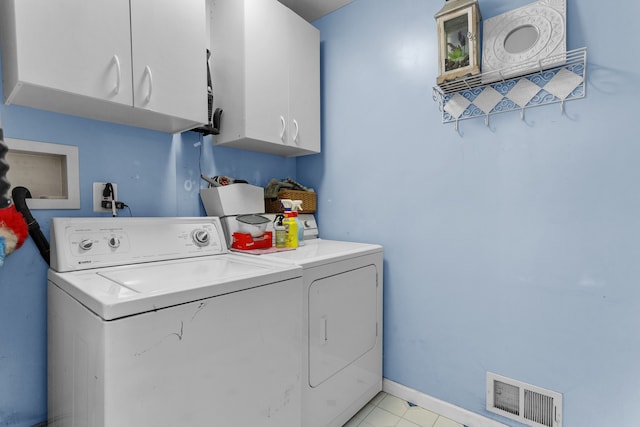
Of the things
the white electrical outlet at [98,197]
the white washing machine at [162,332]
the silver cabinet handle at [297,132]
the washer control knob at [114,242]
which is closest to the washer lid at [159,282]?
the white washing machine at [162,332]

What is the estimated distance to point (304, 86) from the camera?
2133 millimetres

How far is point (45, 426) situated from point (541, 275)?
2.38 meters

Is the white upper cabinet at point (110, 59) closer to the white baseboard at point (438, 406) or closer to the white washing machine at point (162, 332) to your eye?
the white washing machine at point (162, 332)

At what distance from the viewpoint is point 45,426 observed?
1376mm

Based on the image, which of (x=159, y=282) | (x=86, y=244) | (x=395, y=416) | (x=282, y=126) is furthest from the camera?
(x=282, y=126)

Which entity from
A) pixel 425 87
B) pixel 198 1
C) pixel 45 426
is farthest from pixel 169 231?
pixel 425 87

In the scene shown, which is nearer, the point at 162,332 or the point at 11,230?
the point at 162,332

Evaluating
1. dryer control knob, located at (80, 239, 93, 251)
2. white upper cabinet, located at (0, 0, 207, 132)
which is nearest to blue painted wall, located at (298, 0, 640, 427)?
white upper cabinet, located at (0, 0, 207, 132)

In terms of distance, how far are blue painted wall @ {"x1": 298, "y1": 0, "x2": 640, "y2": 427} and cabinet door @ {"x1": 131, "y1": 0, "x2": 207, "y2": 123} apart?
103 centimetres

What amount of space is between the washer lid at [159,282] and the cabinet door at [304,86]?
40.0 inches

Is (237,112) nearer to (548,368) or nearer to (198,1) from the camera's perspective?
(198,1)

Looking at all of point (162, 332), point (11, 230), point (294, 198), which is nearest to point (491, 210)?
point (294, 198)

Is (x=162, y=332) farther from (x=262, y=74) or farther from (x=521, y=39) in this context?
(x=521, y=39)

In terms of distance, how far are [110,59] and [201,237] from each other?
867 millimetres
